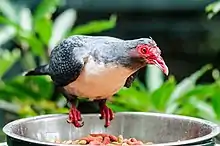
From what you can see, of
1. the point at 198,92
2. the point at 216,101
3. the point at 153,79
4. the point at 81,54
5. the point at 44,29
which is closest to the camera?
the point at 81,54

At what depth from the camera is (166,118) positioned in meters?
1.15

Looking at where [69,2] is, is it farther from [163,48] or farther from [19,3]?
[163,48]

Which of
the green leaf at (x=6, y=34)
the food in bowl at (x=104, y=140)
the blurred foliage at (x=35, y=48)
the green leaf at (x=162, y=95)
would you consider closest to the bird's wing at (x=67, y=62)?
the food in bowl at (x=104, y=140)

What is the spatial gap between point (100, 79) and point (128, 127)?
0.51 feet

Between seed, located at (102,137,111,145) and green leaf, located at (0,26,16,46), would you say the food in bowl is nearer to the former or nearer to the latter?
seed, located at (102,137,111,145)

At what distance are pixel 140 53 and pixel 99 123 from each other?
0.77 ft

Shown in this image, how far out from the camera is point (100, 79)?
3.57 ft

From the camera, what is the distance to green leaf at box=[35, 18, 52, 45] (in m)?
1.85

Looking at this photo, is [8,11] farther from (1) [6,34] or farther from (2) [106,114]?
(2) [106,114]

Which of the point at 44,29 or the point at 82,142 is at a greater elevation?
the point at 44,29

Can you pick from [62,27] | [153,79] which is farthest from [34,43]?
[153,79]

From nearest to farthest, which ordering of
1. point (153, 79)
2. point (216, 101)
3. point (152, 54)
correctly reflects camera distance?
point (152, 54)
point (216, 101)
point (153, 79)

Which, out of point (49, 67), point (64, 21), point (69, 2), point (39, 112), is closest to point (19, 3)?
point (69, 2)

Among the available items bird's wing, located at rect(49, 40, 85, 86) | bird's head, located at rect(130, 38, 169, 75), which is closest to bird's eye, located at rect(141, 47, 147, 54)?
bird's head, located at rect(130, 38, 169, 75)
